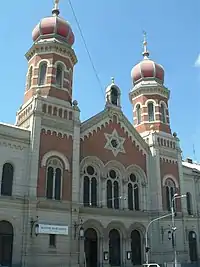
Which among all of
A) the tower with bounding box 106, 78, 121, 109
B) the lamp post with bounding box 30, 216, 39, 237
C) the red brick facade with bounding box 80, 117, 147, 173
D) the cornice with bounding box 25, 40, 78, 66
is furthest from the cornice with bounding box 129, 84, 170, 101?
the lamp post with bounding box 30, 216, 39, 237

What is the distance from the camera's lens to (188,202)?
41062 millimetres

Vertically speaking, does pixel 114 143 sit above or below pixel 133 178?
above

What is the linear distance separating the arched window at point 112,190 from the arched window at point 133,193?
5.52 feet

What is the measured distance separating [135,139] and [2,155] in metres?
15.2

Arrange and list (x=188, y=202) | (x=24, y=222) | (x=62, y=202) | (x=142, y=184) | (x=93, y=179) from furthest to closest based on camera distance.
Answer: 1. (x=188, y=202)
2. (x=142, y=184)
3. (x=93, y=179)
4. (x=62, y=202)
5. (x=24, y=222)

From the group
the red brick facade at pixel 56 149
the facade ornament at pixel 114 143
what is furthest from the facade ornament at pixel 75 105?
the facade ornament at pixel 114 143

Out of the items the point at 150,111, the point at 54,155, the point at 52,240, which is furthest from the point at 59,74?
the point at 52,240

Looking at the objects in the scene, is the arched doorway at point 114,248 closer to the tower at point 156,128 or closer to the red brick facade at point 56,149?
the tower at point 156,128

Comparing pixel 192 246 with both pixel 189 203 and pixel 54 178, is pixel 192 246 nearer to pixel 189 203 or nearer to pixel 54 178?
pixel 189 203

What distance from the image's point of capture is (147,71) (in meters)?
43.6

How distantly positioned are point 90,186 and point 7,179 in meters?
8.19

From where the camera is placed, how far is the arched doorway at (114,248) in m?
32.7

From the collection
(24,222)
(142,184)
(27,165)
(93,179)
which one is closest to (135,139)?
(142,184)

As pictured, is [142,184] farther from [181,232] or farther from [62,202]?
[62,202]
